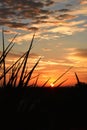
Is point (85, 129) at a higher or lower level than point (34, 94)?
lower

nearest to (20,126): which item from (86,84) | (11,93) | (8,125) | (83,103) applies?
(8,125)

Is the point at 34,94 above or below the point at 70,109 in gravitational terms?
above

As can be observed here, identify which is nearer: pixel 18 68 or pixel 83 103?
pixel 18 68

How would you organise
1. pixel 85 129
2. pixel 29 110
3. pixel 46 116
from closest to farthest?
1. pixel 29 110
2. pixel 46 116
3. pixel 85 129

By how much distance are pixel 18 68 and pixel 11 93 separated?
1.88 feet

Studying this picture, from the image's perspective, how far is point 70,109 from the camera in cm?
677

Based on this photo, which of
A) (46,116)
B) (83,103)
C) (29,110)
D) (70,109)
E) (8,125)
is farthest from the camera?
(70,109)

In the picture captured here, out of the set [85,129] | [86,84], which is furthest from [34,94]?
[85,129]

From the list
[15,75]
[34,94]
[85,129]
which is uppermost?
[15,75]

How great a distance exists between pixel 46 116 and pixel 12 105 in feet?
1.73

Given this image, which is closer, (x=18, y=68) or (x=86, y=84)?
(x=18, y=68)

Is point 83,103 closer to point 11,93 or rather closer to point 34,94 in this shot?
point 34,94

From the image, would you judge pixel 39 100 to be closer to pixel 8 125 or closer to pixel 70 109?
pixel 8 125

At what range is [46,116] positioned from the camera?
3.53 metres
